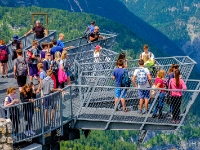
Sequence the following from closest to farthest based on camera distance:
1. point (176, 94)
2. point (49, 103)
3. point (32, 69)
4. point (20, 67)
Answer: point (49, 103) → point (176, 94) → point (20, 67) → point (32, 69)

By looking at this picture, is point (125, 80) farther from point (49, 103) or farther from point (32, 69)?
point (32, 69)

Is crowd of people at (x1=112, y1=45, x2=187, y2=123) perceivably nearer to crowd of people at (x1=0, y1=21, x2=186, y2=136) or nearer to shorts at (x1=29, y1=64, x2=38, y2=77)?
crowd of people at (x1=0, y1=21, x2=186, y2=136)

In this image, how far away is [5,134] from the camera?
47.3ft

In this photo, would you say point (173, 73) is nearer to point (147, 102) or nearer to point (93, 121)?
point (147, 102)

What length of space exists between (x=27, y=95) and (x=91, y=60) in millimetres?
8857

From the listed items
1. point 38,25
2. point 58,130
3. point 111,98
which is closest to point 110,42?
point 38,25

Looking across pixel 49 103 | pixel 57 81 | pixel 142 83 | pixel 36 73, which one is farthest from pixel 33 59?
pixel 142 83

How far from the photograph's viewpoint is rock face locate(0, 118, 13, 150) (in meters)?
14.3

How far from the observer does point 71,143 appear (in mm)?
186375

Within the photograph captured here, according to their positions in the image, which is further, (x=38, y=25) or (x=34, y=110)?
(x=38, y=25)

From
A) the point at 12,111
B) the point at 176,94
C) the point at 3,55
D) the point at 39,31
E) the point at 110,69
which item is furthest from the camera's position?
the point at 39,31

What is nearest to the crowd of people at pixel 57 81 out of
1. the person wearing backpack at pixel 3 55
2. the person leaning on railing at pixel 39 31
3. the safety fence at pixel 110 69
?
the safety fence at pixel 110 69

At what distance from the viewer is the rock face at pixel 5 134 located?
563 inches

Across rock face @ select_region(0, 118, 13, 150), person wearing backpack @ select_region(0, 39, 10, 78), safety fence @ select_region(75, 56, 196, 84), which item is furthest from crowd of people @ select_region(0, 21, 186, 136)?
rock face @ select_region(0, 118, 13, 150)
